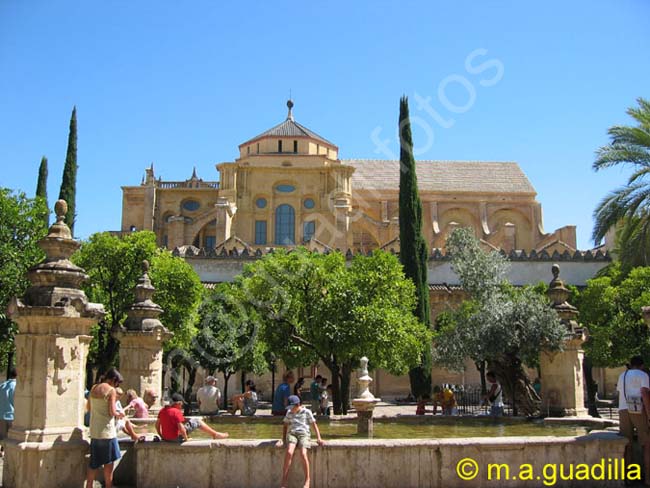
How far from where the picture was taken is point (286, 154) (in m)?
52.5

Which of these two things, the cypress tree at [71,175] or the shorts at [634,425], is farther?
the cypress tree at [71,175]

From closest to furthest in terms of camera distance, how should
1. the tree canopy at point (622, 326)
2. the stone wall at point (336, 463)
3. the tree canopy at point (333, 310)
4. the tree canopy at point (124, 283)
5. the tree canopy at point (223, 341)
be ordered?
the stone wall at point (336, 463) < the tree canopy at point (333, 310) < the tree canopy at point (124, 283) < the tree canopy at point (622, 326) < the tree canopy at point (223, 341)

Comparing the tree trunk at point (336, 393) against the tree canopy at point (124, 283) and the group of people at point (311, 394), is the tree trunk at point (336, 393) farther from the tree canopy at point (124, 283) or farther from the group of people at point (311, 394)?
the tree canopy at point (124, 283)

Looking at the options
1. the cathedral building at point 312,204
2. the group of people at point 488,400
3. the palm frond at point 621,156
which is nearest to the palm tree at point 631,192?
the palm frond at point 621,156

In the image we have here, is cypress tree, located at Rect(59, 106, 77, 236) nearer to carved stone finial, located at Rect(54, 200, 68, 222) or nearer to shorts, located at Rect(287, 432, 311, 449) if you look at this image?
carved stone finial, located at Rect(54, 200, 68, 222)

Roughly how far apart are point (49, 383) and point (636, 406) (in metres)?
6.74

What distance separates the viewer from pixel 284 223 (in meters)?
52.2

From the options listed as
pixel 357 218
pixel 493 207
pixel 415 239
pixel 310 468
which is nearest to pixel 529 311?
pixel 310 468

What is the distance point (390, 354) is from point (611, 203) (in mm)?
7332

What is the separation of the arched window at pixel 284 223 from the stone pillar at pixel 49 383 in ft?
143

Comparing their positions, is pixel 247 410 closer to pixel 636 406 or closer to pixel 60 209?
pixel 60 209

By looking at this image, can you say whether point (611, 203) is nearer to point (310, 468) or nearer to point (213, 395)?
point (213, 395)

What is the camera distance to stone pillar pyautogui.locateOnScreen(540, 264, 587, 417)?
1262 cm

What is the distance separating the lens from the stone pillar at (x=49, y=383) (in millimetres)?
7613
